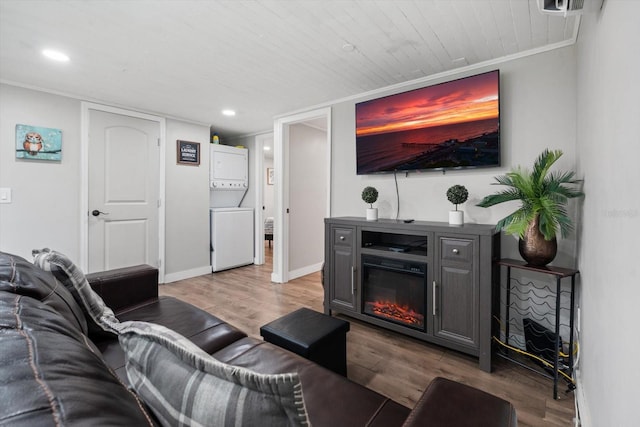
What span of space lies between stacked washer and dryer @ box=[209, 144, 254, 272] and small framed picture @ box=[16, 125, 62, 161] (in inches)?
71.8

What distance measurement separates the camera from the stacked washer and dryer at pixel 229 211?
15.3ft

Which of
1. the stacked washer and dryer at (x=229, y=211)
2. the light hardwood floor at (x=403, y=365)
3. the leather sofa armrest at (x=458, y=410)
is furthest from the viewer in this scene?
the stacked washer and dryer at (x=229, y=211)

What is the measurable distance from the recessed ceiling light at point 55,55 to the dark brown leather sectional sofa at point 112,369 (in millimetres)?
1846

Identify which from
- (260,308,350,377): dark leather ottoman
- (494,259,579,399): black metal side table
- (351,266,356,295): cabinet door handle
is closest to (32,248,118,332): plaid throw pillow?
(260,308,350,377): dark leather ottoman

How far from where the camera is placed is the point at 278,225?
162 inches

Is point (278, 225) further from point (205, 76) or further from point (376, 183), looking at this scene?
point (205, 76)

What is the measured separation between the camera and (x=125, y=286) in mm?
1913

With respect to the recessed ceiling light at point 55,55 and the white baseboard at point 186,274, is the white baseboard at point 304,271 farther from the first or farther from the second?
the recessed ceiling light at point 55,55

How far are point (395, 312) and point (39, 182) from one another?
3800 millimetres

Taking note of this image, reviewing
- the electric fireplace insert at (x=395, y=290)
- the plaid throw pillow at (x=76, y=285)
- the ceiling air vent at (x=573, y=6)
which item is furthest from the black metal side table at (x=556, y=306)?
the plaid throw pillow at (x=76, y=285)

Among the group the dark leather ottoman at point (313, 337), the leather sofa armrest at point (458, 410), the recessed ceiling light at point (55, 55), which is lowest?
the dark leather ottoman at point (313, 337)

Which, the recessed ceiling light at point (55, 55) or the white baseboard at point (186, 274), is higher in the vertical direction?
the recessed ceiling light at point (55, 55)

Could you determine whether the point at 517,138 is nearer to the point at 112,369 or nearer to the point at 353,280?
the point at 353,280

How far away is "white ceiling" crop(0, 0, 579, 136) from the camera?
1.79m
